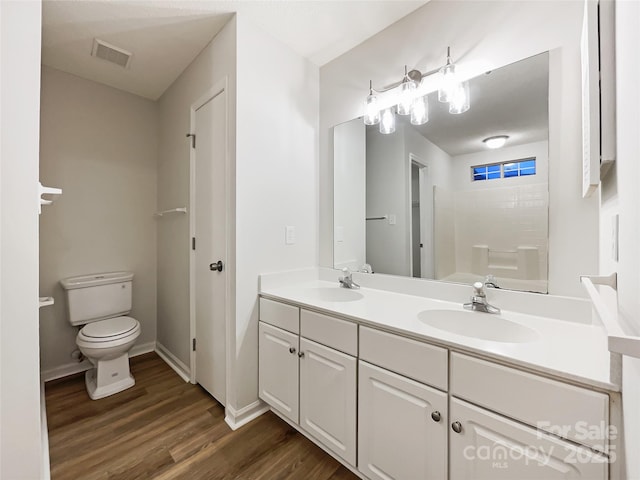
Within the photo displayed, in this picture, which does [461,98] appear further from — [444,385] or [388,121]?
[444,385]

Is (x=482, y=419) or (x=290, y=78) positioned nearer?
(x=482, y=419)

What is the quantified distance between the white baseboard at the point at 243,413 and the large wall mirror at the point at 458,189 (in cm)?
104

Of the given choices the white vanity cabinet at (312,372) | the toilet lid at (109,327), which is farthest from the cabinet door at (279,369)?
the toilet lid at (109,327)

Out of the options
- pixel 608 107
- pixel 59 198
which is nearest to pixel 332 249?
pixel 608 107

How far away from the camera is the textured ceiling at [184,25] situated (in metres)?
1.55

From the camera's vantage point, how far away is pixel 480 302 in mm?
1250

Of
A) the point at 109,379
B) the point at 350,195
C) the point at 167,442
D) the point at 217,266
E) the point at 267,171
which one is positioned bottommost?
the point at 167,442

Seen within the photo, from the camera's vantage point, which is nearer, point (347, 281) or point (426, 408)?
point (426, 408)

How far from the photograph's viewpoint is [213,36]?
1827 millimetres

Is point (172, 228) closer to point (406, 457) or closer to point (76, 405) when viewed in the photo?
point (76, 405)

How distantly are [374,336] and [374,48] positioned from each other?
5.76 feet

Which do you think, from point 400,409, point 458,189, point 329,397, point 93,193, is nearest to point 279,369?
point 329,397

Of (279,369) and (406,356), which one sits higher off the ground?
(406,356)

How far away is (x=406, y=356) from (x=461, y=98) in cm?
130
